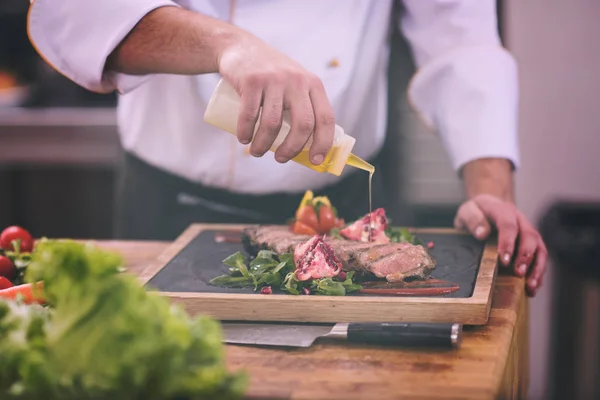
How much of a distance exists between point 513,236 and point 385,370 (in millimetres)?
680

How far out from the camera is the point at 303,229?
1.78 meters

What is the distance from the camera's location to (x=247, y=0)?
2045 mm

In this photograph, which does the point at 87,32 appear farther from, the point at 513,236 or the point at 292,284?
the point at 513,236

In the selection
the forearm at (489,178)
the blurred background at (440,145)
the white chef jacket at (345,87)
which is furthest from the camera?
the blurred background at (440,145)

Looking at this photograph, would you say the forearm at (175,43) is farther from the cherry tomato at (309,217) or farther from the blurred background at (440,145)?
the blurred background at (440,145)

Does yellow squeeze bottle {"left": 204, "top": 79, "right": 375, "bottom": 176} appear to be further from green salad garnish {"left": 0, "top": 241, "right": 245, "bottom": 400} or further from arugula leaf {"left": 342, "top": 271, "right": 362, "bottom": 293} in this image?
green salad garnish {"left": 0, "top": 241, "right": 245, "bottom": 400}

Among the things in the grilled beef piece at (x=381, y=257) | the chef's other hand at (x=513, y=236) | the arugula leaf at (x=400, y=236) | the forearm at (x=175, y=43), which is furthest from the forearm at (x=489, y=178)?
the forearm at (x=175, y=43)

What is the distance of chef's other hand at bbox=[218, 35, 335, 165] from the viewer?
4.55ft

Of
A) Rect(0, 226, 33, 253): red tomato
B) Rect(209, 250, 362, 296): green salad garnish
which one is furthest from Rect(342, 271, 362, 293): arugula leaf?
Rect(0, 226, 33, 253): red tomato

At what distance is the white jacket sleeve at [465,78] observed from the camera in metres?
2.08

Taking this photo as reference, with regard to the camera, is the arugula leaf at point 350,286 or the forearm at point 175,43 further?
the forearm at point 175,43

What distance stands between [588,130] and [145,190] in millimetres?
2194

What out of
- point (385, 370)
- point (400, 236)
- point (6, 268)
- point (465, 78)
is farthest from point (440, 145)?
point (385, 370)

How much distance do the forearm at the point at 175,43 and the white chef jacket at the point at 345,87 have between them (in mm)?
323
